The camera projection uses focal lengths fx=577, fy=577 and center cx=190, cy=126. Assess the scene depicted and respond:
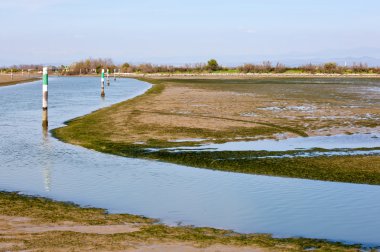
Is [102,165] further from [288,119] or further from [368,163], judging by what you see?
[288,119]

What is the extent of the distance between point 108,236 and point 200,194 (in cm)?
359

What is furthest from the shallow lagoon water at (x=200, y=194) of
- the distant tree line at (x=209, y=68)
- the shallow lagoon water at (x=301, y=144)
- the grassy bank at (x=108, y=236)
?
the distant tree line at (x=209, y=68)

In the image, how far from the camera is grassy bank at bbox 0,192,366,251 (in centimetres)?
808

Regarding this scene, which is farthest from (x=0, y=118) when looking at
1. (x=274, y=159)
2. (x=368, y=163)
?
(x=368, y=163)

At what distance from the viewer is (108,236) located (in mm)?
8555

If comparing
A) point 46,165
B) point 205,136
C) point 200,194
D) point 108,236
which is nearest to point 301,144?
point 205,136

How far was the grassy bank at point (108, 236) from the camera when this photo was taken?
808 cm

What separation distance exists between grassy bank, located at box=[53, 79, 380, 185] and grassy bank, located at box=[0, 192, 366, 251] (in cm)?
526

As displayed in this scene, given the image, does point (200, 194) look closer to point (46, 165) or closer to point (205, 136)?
point (46, 165)

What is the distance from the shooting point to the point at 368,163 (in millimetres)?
15164

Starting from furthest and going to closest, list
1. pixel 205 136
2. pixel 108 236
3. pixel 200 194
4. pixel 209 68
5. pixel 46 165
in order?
pixel 209 68, pixel 205 136, pixel 46 165, pixel 200 194, pixel 108 236

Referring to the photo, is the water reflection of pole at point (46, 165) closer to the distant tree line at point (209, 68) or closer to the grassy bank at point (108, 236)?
the grassy bank at point (108, 236)

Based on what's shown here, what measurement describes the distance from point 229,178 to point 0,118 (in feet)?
59.6

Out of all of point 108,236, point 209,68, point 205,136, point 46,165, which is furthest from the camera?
point 209,68
